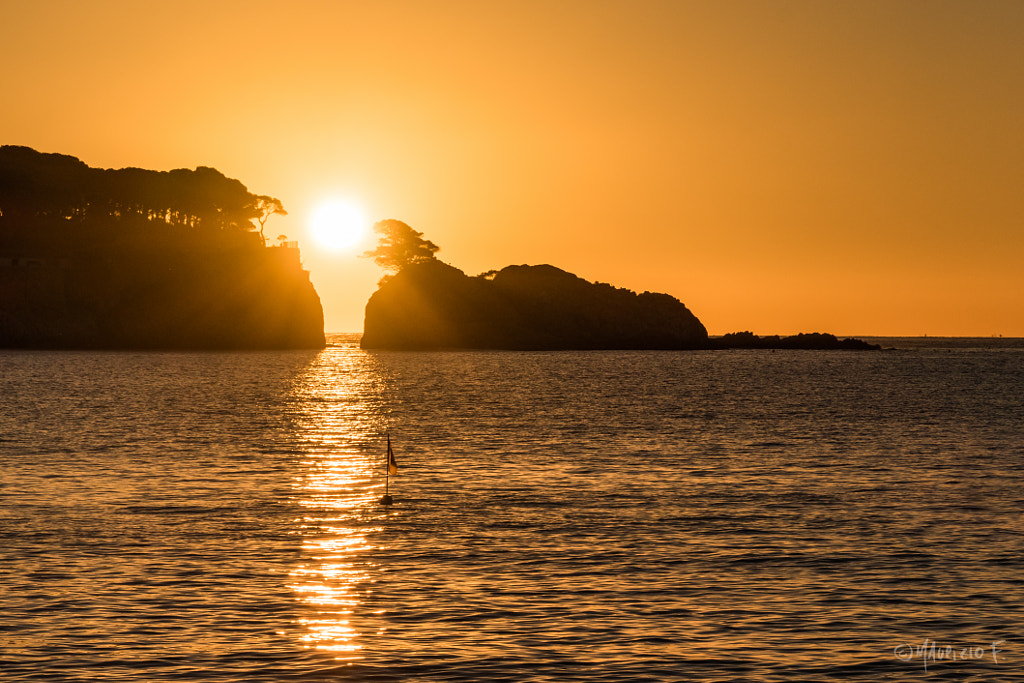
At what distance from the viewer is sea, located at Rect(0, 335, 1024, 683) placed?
55.2ft

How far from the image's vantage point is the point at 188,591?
20.7 m

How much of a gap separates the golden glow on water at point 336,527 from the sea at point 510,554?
9 centimetres

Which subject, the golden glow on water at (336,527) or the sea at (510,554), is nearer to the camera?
the sea at (510,554)

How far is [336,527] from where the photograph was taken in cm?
2867

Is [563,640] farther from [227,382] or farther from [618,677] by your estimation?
[227,382]

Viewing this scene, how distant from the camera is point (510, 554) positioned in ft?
81.1

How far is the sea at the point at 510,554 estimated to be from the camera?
16828mm

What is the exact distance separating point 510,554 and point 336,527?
589cm

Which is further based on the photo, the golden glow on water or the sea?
the golden glow on water

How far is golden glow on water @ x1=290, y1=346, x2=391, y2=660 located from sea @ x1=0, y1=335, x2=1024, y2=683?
0.31 ft

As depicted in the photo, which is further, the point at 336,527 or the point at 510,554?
the point at 336,527

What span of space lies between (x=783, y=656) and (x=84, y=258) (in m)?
199

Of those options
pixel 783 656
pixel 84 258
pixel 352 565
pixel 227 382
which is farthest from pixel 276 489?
pixel 84 258

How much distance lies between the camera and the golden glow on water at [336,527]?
737 inches
